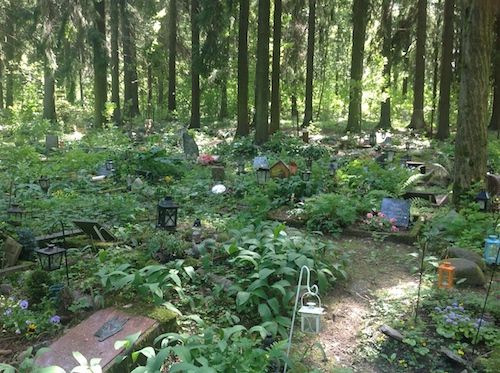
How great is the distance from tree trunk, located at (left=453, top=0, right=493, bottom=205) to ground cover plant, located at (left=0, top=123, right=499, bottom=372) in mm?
824

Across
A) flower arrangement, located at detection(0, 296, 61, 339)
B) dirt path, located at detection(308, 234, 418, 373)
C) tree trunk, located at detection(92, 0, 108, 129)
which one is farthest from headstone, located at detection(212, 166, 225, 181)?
tree trunk, located at detection(92, 0, 108, 129)

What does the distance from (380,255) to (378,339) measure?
8.46 ft

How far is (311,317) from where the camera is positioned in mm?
3197

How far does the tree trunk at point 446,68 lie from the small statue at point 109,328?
17174 mm

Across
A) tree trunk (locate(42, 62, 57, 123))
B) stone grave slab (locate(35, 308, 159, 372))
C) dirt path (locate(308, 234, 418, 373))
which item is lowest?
dirt path (locate(308, 234, 418, 373))

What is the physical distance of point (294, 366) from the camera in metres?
3.59

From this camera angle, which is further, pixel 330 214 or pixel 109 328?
pixel 330 214

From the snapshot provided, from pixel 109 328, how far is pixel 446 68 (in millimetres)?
17711

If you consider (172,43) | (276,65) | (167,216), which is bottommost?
(167,216)

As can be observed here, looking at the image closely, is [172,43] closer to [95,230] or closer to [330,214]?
[330,214]

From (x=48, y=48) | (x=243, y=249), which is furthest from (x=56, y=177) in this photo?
(x=48, y=48)

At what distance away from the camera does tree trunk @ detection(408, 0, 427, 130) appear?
2062 cm

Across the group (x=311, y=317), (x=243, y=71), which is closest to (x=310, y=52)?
(x=243, y=71)

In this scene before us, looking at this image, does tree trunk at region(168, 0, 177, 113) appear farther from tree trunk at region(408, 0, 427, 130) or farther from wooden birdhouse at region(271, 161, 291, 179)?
wooden birdhouse at region(271, 161, 291, 179)
